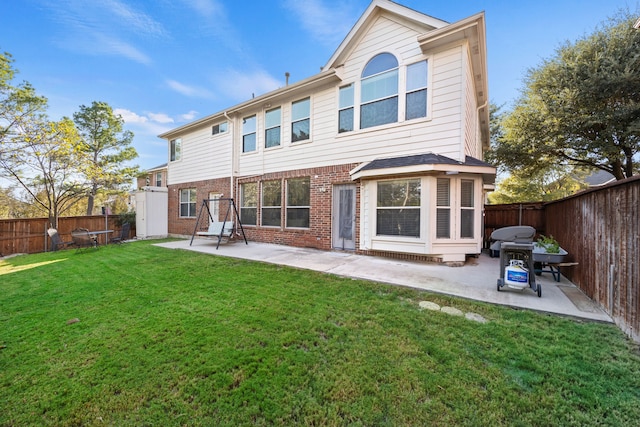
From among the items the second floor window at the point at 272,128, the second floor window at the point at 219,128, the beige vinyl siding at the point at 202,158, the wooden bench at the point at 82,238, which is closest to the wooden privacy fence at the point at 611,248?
the second floor window at the point at 272,128

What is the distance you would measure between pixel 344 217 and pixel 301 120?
3.88 meters

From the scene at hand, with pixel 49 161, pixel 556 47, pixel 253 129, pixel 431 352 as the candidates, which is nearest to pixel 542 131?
pixel 556 47

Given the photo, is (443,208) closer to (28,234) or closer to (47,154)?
(47,154)

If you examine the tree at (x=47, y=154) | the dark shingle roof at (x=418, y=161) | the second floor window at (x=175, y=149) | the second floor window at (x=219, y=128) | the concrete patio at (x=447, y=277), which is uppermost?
the second floor window at (x=219, y=128)

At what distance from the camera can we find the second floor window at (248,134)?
10421mm

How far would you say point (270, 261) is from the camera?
21.6ft

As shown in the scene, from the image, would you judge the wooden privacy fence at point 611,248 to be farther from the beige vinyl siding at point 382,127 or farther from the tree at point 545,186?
the tree at point 545,186

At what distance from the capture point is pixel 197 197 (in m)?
12.4

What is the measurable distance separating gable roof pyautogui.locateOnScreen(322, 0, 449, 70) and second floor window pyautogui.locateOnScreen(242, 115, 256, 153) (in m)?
3.90

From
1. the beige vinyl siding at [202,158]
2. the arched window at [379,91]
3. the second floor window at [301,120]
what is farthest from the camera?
the beige vinyl siding at [202,158]

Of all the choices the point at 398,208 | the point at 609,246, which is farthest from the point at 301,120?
the point at 609,246

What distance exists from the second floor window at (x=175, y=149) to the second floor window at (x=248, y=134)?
4.95 m

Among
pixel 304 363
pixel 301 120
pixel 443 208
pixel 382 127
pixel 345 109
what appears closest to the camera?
pixel 304 363

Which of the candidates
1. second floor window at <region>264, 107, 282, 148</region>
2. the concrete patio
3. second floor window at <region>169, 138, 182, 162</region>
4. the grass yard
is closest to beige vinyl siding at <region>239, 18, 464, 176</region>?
second floor window at <region>264, 107, 282, 148</region>
